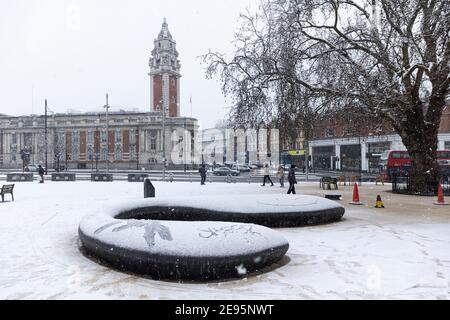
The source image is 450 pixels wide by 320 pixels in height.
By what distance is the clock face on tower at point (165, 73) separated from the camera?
73.3 m

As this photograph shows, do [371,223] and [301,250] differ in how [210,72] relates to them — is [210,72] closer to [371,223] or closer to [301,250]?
[371,223]

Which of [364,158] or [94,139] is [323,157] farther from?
[94,139]

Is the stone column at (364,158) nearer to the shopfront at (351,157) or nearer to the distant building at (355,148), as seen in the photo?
the distant building at (355,148)

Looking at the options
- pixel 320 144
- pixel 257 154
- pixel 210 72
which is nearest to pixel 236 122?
pixel 210 72

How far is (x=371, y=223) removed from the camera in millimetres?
10383

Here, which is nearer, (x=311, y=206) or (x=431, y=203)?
(x=311, y=206)

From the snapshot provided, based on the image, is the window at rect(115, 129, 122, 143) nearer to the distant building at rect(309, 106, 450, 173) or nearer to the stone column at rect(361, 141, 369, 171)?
the distant building at rect(309, 106, 450, 173)

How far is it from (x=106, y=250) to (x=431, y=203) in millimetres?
13862

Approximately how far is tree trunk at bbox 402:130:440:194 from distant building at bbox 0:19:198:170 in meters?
54.4

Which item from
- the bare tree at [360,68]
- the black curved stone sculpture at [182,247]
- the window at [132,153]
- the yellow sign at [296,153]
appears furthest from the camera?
the window at [132,153]

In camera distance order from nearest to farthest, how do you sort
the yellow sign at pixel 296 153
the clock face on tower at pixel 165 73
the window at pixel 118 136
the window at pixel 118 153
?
the yellow sign at pixel 296 153 < the clock face on tower at pixel 165 73 < the window at pixel 118 136 < the window at pixel 118 153

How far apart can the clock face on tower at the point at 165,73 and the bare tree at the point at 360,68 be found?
5629 centimetres

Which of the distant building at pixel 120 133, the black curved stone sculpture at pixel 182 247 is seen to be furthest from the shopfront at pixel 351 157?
the black curved stone sculpture at pixel 182 247

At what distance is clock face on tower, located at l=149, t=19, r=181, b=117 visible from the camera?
73312mm
